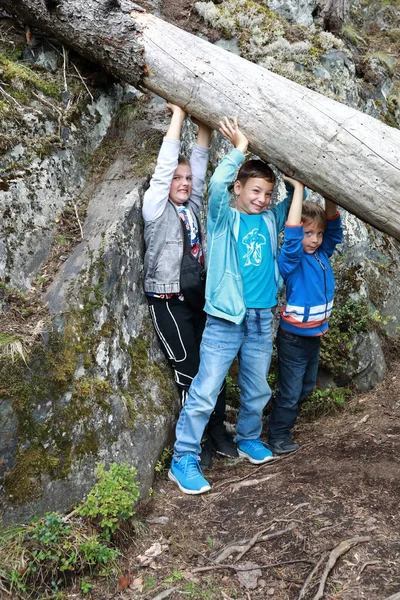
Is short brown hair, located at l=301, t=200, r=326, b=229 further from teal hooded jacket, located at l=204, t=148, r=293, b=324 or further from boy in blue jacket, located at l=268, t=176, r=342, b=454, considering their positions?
teal hooded jacket, located at l=204, t=148, r=293, b=324

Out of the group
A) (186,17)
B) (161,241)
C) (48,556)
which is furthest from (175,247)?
(186,17)

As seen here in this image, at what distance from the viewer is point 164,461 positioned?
4.48 m

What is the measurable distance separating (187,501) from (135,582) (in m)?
0.91

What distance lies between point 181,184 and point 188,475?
2.63 meters

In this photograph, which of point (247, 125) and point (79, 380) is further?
point (247, 125)

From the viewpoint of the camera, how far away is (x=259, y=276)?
4559mm

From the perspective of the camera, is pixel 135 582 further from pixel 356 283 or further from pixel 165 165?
pixel 356 283

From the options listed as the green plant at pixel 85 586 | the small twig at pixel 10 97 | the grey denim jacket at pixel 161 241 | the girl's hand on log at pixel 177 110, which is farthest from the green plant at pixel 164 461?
the small twig at pixel 10 97

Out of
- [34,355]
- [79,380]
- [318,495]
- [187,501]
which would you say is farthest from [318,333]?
[34,355]

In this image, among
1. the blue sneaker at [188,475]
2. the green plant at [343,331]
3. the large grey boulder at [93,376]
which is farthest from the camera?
the green plant at [343,331]

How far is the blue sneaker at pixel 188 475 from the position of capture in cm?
420

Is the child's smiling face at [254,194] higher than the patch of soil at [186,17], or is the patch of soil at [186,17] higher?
the patch of soil at [186,17]

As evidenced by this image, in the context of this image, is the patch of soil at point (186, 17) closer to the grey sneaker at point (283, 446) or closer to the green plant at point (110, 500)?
the grey sneaker at point (283, 446)

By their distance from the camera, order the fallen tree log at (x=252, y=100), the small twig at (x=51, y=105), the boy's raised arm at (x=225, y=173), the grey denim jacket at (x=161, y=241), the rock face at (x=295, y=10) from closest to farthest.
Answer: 1. the fallen tree log at (x=252, y=100)
2. the boy's raised arm at (x=225, y=173)
3. the grey denim jacket at (x=161, y=241)
4. the small twig at (x=51, y=105)
5. the rock face at (x=295, y=10)
